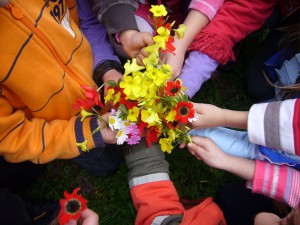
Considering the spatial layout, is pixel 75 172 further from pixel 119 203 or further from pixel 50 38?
pixel 50 38

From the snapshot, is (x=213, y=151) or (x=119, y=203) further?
(x=119, y=203)

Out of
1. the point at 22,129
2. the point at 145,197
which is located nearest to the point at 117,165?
the point at 145,197

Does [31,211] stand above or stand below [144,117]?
below

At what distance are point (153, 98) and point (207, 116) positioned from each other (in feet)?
1.45

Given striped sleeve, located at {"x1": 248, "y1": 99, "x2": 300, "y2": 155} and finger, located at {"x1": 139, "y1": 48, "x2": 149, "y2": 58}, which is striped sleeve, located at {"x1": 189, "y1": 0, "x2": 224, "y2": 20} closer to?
finger, located at {"x1": 139, "y1": 48, "x2": 149, "y2": 58}

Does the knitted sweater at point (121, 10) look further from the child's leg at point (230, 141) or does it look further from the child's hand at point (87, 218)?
the child's hand at point (87, 218)

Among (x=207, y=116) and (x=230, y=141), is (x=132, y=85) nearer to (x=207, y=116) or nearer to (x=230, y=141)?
(x=207, y=116)

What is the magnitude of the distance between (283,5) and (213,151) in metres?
0.81

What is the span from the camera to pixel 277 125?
3.34 feet

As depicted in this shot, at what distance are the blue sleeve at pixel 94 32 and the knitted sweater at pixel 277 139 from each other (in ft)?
2.22

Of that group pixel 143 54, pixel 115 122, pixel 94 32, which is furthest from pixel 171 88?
pixel 94 32

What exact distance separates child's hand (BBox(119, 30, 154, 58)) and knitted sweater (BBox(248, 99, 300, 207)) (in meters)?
0.45

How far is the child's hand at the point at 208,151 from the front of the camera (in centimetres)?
123

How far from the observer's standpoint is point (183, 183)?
5.61 ft
